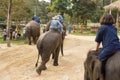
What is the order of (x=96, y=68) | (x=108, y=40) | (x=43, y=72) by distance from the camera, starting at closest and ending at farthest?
Result: (x=96, y=68) → (x=108, y=40) → (x=43, y=72)

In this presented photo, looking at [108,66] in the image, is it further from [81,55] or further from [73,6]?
[73,6]

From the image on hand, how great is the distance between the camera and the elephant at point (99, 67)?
5051mm

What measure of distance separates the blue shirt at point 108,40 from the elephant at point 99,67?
0.36 feet

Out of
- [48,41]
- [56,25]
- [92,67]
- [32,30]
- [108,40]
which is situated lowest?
[32,30]

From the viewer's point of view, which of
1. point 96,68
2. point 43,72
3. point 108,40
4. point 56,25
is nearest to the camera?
point 96,68

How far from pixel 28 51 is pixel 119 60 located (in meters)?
10.7

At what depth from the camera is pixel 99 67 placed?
17.9ft

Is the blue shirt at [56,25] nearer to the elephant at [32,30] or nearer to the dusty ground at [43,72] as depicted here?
the dusty ground at [43,72]

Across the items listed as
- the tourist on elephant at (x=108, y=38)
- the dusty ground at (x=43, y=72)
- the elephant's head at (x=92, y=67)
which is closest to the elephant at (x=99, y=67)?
the elephant's head at (x=92, y=67)

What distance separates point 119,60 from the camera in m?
5.08

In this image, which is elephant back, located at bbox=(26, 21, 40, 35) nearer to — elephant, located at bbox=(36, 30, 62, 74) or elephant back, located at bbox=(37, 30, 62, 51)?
elephant back, located at bbox=(37, 30, 62, 51)

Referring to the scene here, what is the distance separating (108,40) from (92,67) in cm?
53

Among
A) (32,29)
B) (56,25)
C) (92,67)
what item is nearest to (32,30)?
(32,29)

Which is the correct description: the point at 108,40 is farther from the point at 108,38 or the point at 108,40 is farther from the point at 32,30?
the point at 32,30
